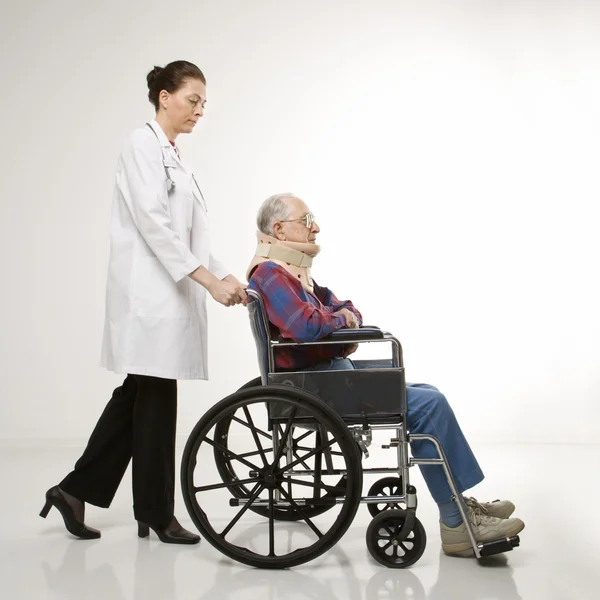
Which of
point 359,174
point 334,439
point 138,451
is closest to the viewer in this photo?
point 334,439

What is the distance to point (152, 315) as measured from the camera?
95.8 inches

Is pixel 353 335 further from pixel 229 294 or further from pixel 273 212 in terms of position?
pixel 273 212

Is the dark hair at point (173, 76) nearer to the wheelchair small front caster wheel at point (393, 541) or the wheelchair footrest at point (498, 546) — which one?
the wheelchair small front caster wheel at point (393, 541)

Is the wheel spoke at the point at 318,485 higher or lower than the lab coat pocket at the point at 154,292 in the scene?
lower

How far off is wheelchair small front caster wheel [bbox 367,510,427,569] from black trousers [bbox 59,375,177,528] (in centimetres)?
64

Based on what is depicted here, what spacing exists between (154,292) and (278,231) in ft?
1.29

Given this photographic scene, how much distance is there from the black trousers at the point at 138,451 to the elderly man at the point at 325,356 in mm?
427

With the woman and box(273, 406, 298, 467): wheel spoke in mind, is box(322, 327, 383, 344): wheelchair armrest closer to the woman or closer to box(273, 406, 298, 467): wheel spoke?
box(273, 406, 298, 467): wheel spoke

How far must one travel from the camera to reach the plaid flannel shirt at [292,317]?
2.19m

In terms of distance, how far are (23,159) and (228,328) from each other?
1.50 meters

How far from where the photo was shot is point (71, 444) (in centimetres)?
478

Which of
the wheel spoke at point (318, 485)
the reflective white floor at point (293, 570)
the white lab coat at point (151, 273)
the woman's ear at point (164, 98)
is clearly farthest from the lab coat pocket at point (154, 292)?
the reflective white floor at point (293, 570)

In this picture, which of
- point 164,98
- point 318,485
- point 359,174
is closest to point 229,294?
point 318,485

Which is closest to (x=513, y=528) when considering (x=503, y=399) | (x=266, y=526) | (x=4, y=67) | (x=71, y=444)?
(x=266, y=526)
